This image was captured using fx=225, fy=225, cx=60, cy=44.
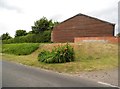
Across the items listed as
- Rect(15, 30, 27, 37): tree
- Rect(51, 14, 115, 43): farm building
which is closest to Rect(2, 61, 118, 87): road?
Rect(51, 14, 115, 43): farm building

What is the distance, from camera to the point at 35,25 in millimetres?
55281

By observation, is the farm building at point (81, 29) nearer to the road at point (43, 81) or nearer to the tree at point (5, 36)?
the tree at point (5, 36)

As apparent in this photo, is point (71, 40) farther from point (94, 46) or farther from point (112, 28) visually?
point (94, 46)

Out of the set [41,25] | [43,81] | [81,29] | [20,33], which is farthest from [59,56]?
[20,33]

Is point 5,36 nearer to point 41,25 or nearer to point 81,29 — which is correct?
point 41,25

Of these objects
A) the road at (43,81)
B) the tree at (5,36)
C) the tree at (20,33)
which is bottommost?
the road at (43,81)

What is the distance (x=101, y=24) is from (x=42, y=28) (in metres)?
15.0

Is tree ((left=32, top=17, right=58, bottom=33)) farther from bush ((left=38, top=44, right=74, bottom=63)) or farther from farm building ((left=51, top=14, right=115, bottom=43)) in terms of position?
bush ((left=38, top=44, right=74, bottom=63))

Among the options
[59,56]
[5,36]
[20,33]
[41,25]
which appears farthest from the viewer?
[5,36]

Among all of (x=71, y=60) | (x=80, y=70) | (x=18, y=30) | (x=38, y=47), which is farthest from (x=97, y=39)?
(x=18, y=30)

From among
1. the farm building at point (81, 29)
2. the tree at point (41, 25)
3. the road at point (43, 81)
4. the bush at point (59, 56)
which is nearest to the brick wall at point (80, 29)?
the farm building at point (81, 29)

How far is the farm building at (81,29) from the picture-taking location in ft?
154

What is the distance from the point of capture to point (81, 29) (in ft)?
159

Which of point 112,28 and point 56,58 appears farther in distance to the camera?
point 112,28
